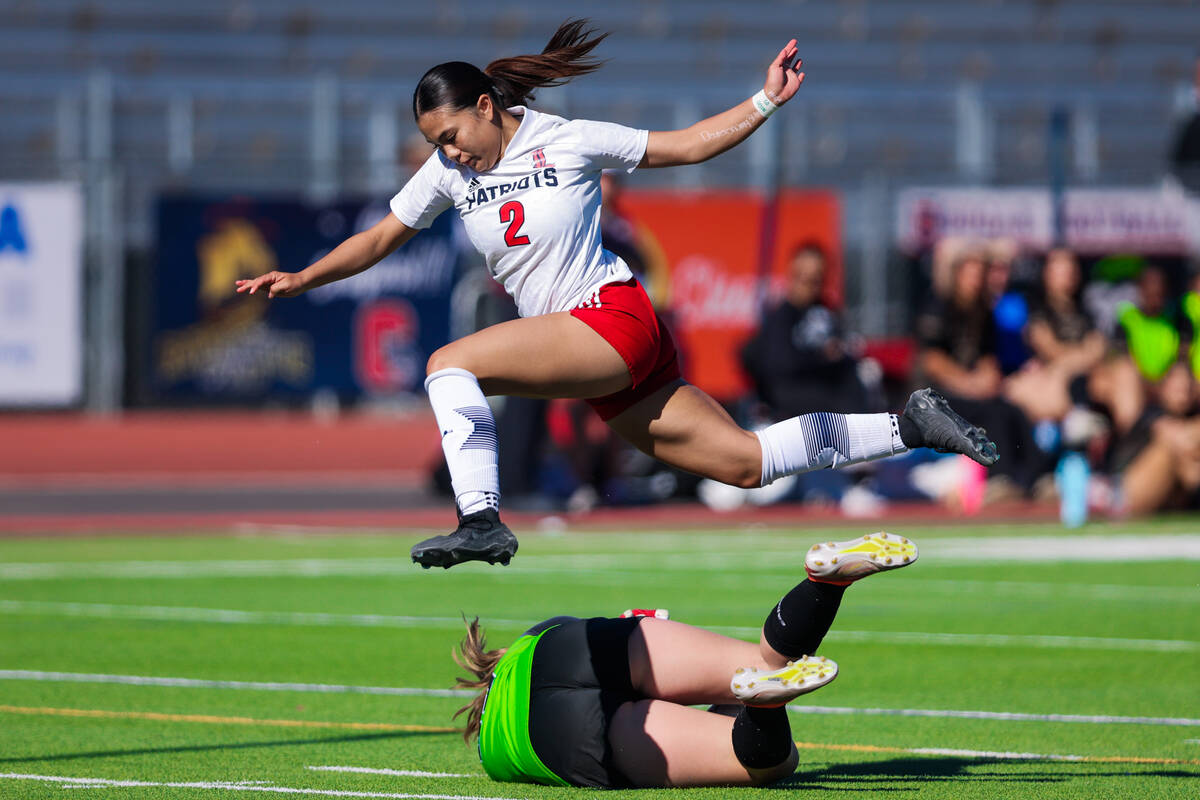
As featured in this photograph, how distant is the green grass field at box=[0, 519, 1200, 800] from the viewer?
225 inches

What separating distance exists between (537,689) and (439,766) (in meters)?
0.61

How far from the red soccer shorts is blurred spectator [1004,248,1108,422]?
1035 cm

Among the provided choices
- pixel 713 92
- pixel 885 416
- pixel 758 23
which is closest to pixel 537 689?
pixel 885 416

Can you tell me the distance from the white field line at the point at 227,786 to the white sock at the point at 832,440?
1.69 metres

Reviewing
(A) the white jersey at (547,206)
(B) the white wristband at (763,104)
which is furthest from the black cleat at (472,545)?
(B) the white wristband at (763,104)

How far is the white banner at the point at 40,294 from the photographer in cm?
1884

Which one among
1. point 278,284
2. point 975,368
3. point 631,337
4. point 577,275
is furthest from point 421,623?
point 975,368

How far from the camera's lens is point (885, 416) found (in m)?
6.26

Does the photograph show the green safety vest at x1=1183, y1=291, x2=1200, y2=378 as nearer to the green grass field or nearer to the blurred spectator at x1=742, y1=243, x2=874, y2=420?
the green grass field

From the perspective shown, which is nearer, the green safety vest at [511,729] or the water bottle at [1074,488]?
the green safety vest at [511,729]

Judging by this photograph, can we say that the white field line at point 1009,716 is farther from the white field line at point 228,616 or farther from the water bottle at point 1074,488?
the water bottle at point 1074,488

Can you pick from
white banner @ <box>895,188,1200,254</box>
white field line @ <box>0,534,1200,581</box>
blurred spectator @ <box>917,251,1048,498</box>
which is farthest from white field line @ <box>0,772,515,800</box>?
white banner @ <box>895,188,1200,254</box>

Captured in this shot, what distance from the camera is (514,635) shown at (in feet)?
29.6

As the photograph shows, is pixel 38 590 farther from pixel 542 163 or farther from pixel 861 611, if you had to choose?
pixel 542 163
